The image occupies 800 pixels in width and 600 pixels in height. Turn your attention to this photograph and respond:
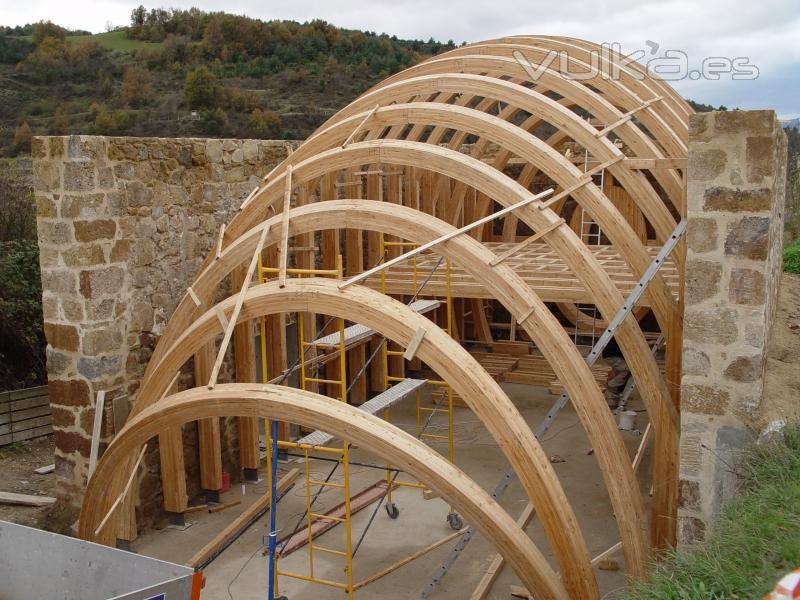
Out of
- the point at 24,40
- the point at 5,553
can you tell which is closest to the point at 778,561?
the point at 5,553

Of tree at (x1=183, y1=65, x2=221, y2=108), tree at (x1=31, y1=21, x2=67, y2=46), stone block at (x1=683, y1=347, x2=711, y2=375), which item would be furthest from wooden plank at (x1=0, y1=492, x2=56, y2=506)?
tree at (x1=31, y1=21, x2=67, y2=46)

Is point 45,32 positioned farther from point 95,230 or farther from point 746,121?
point 746,121

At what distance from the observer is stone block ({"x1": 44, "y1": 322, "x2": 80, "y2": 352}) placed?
692 centimetres

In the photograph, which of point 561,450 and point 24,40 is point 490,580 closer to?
point 561,450

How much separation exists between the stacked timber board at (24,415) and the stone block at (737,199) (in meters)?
7.58

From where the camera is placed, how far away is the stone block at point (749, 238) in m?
4.42

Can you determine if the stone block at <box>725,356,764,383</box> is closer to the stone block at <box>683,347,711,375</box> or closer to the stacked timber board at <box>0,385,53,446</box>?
the stone block at <box>683,347,711,375</box>

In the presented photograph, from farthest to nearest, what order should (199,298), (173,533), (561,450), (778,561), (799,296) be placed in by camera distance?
(561,450)
(799,296)
(173,533)
(199,298)
(778,561)

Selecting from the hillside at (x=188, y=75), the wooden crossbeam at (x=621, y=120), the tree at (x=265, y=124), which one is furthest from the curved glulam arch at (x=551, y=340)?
the tree at (x=265, y=124)

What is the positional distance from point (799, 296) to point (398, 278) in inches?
182

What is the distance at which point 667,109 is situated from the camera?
888 cm

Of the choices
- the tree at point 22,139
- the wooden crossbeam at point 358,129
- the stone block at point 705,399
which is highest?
the tree at point 22,139

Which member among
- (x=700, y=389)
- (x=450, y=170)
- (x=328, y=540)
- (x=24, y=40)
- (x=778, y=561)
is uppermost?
(x=24, y=40)

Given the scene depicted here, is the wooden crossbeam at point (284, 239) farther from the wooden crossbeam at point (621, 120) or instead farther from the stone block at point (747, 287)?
the stone block at point (747, 287)
